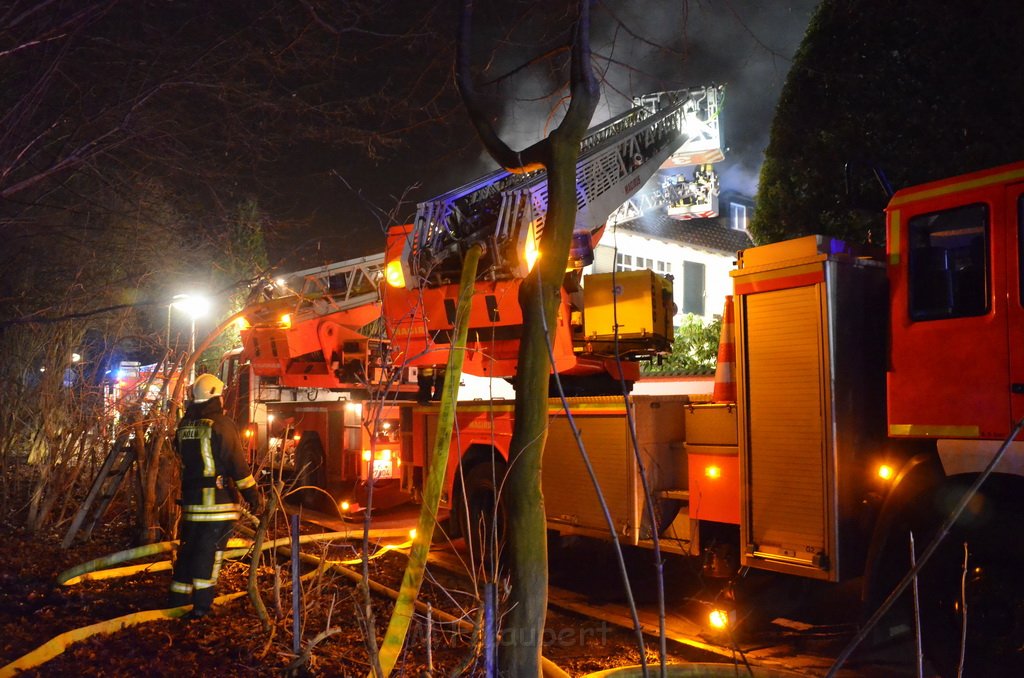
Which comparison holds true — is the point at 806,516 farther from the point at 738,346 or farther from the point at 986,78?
the point at 986,78

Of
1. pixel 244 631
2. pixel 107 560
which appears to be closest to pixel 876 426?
pixel 244 631

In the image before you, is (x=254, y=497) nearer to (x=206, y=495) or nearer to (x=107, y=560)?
(x=206, y=495)

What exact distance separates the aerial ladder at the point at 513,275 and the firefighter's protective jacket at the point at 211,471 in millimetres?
1583

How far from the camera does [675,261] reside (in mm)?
20250

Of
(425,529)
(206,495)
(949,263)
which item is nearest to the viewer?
(425,529)

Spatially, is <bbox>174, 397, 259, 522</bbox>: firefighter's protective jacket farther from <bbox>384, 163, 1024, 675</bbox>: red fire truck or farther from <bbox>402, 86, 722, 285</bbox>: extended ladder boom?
<bbox>402, 86, 722, 285</bbox>: extended ladder boom

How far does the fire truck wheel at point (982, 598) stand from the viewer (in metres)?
3.99

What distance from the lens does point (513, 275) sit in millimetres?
6895

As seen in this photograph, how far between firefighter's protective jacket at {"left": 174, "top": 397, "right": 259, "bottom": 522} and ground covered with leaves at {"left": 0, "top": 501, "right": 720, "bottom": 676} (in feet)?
2.11

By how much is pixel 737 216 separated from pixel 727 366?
20100 millimetres

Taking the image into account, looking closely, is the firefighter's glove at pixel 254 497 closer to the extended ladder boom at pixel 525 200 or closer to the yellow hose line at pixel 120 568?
the yellow hose line at pixel 120 568

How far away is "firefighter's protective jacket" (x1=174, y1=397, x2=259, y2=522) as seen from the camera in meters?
5.59

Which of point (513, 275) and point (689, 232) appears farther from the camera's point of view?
point (689, 232)

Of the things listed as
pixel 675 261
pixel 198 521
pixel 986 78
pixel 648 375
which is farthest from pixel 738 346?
pixel 675 261
